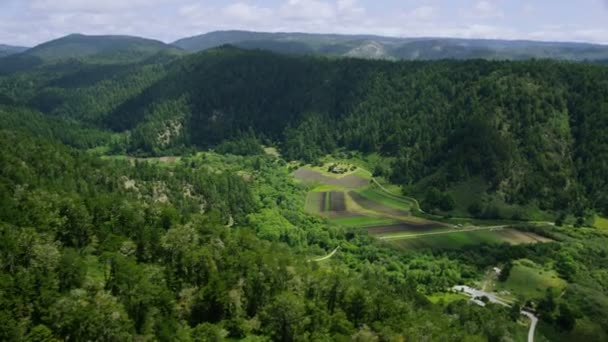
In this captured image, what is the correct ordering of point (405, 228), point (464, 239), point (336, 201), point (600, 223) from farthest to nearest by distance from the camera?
point (336, 201) < point (600, 223) < point (405, 228) < point (464, 239)

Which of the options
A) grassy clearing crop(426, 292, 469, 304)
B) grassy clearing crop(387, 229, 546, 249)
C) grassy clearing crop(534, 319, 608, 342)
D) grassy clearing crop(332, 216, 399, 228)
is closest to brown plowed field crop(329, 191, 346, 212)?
grassy clearing crop(332, 216, 399, 228)

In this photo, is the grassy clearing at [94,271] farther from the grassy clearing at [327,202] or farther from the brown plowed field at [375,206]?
the brown plowed field at [375,206]

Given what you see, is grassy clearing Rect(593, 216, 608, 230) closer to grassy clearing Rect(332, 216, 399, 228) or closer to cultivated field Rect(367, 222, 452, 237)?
cultivated field Rect(367, 222, 452, 237)

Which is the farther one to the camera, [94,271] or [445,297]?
[445,297]

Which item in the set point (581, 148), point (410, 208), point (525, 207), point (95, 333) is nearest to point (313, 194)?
point (410, 208)

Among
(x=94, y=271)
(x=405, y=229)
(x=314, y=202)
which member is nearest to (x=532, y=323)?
(x=405, y=229)

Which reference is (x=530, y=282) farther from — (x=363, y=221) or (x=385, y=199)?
(x=385, y=199)

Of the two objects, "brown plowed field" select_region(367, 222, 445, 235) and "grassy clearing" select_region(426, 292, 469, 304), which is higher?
"brown plowed field" select_region(367, 222, 445, 235)
